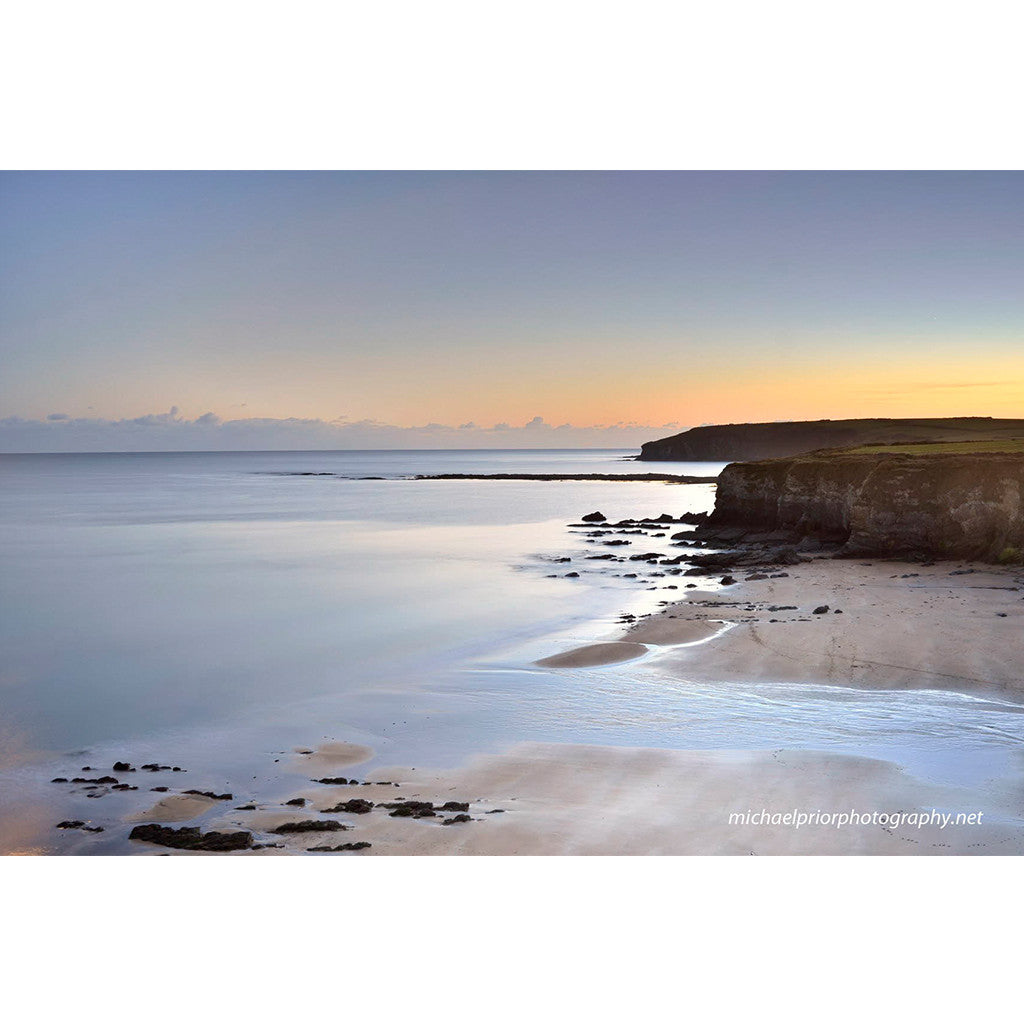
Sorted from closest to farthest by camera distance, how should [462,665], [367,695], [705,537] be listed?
[367,695]
[462,665]
[705,537]

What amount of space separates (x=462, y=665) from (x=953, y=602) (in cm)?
872

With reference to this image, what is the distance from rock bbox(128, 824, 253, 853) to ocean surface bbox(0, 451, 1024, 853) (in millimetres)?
245

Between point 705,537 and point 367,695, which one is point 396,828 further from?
point 705,537

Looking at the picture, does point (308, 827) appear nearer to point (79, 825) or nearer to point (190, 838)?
point (190, 838)

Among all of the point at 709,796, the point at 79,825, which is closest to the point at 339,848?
the point at 79,825

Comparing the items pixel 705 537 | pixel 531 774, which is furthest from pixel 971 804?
pixel 705 537

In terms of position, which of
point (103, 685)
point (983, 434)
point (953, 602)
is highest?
point (983, 434)

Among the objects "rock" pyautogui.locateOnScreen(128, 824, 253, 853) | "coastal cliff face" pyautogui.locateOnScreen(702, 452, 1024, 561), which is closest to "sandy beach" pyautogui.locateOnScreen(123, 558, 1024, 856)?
"rock" pyautogui.locateOnScreen(128, 824, 253, 853)

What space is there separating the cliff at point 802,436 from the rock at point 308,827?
1126 inches

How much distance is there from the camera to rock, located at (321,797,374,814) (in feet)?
23.6

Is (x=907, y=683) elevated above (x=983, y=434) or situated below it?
below

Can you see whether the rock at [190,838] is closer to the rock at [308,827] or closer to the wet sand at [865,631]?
the rock at [308,827]

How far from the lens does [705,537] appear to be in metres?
27.8

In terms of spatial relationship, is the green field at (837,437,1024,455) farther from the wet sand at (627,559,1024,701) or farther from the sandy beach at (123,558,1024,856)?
the sandy beach at (123,558,1024,856)
